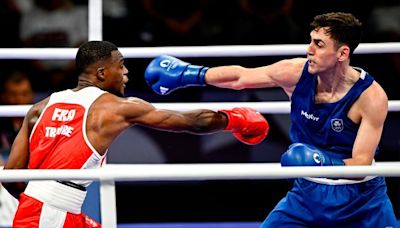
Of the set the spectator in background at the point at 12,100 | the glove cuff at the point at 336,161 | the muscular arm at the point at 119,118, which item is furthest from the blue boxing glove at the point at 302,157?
the spectator in background at the point at 12,100

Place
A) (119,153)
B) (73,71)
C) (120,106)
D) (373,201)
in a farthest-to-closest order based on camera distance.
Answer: (73,71) < (119,153) < (373,201) < (120,106)

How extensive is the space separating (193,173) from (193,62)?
2346 mm

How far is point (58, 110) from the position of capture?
259 cm

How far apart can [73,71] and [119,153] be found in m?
0.61

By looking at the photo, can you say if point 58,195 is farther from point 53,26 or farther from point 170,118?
point 53,26

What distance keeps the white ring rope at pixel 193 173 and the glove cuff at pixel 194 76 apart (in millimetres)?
1018

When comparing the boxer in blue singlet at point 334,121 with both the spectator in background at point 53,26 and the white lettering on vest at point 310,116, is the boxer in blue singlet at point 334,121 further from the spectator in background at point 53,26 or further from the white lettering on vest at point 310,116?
the spectator in background at point 53,26

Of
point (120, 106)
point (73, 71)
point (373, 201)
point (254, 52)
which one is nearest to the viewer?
Answer: point (120, 106)

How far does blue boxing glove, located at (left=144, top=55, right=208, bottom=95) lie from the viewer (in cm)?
296

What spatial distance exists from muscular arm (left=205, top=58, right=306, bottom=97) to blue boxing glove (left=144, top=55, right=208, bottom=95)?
4 centimetres

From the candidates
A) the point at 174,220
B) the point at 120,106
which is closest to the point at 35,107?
the point at 120,106

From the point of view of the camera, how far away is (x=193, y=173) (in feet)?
6.33

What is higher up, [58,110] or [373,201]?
[58,110]

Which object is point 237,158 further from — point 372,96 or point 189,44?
point 372,96
